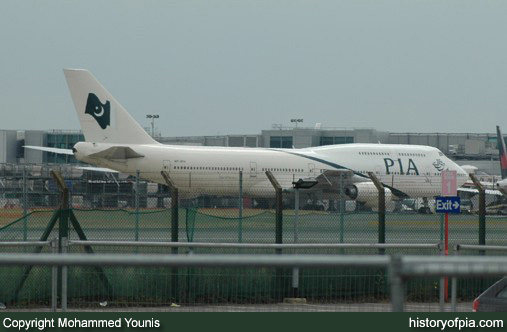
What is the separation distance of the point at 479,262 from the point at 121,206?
19.0m

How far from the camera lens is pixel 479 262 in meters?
5.43

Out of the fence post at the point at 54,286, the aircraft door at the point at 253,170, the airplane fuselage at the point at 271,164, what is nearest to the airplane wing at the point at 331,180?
the airplane fuselage at the point at 271,164

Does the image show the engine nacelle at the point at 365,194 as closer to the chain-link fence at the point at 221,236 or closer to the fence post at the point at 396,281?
the chain-link fence at the point at 221,236

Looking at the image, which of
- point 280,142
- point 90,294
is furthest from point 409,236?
point 280,142

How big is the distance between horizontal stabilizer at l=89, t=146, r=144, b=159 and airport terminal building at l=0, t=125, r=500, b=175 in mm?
40650

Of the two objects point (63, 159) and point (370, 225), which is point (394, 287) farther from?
point (63, 159)

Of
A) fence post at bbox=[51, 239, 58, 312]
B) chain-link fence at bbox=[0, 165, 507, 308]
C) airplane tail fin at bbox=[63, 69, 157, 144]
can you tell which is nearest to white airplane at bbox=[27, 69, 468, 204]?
airplane tail fin at bbox=[63, 69, 157, 144]

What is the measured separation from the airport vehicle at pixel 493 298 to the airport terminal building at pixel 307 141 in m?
71.9

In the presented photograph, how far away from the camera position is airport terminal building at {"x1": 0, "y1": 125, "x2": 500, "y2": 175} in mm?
83375

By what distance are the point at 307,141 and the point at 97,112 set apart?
1674 inches

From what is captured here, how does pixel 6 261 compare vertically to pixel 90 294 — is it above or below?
above

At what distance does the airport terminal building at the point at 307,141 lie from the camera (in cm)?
8338

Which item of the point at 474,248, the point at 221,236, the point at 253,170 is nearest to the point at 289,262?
the point at 474,248

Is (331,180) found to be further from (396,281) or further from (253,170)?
(396,281)
